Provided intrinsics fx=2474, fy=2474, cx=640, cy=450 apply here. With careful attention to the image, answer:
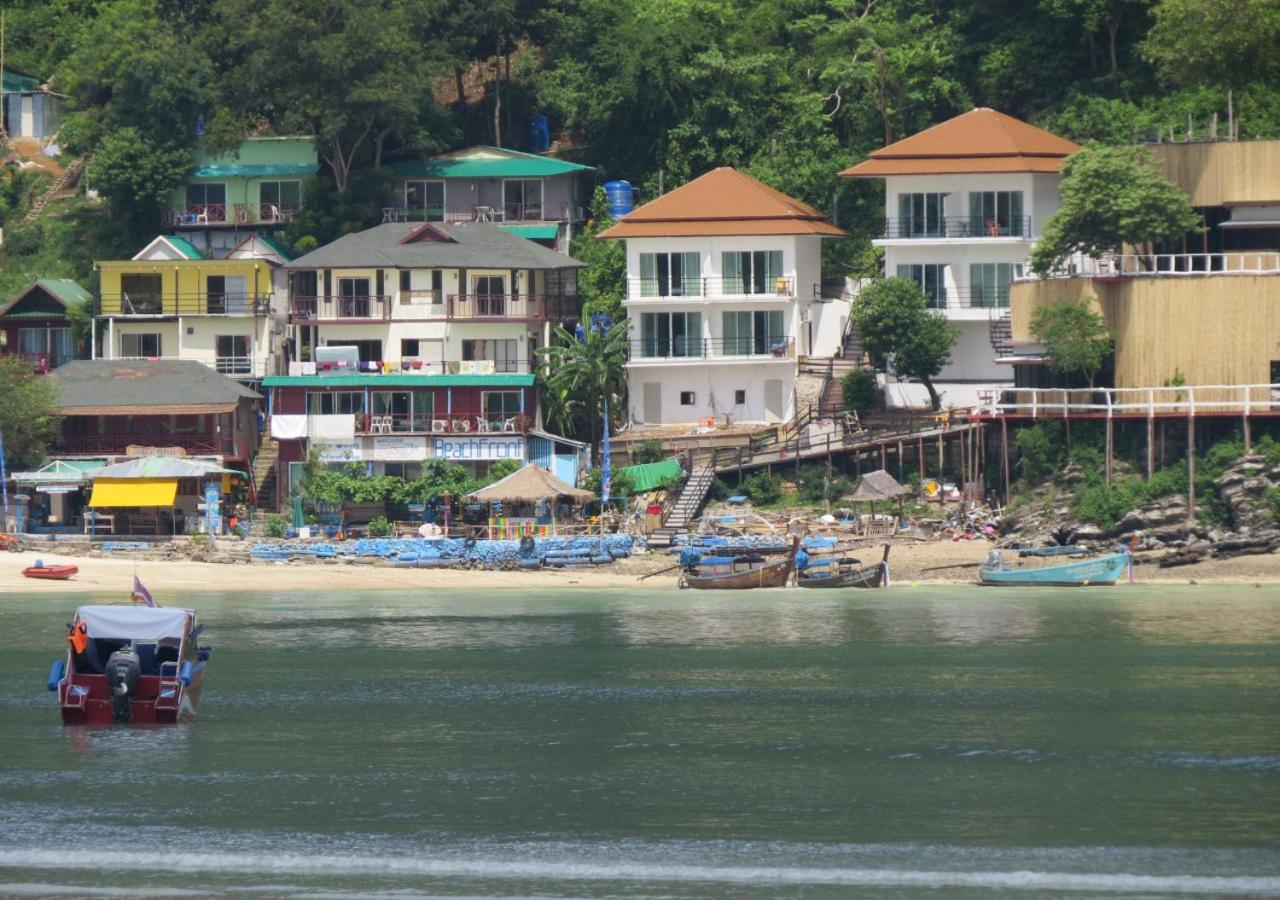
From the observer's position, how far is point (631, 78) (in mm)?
92188

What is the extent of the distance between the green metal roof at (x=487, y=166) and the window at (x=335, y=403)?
1228 cm

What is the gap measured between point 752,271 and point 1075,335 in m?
14.8

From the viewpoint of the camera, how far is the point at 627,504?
266ft

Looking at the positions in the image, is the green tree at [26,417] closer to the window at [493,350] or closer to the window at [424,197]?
the window at [493,350]

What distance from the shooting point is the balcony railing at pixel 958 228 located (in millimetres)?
84750

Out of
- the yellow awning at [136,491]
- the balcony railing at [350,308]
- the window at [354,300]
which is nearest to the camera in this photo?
the yellow awning at [136,491]

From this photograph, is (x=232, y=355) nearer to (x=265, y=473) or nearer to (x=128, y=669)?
(x=265, y=473)

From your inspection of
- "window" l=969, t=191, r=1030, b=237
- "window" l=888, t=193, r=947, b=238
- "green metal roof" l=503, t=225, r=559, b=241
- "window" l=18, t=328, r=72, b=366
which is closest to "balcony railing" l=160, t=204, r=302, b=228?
"window" l=18, t=328, r=72, b=366

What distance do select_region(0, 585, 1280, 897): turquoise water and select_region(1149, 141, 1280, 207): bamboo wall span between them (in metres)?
15.0

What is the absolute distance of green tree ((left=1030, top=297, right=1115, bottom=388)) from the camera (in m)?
75.2

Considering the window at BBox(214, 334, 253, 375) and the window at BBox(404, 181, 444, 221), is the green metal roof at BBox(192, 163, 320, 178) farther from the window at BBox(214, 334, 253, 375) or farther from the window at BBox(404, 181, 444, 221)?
the window at BBox(214, 334, 253, 375)

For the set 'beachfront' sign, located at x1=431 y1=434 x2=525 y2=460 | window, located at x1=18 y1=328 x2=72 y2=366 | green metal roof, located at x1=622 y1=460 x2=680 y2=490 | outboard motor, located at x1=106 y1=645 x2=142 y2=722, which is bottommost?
outboard motor, located at x1=106 y1=645 x2=142 y2=722

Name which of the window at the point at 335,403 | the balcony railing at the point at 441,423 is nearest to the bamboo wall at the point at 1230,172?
→ the balcony railing at the point at 441,423

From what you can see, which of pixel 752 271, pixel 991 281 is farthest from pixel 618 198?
pixel 991 281
